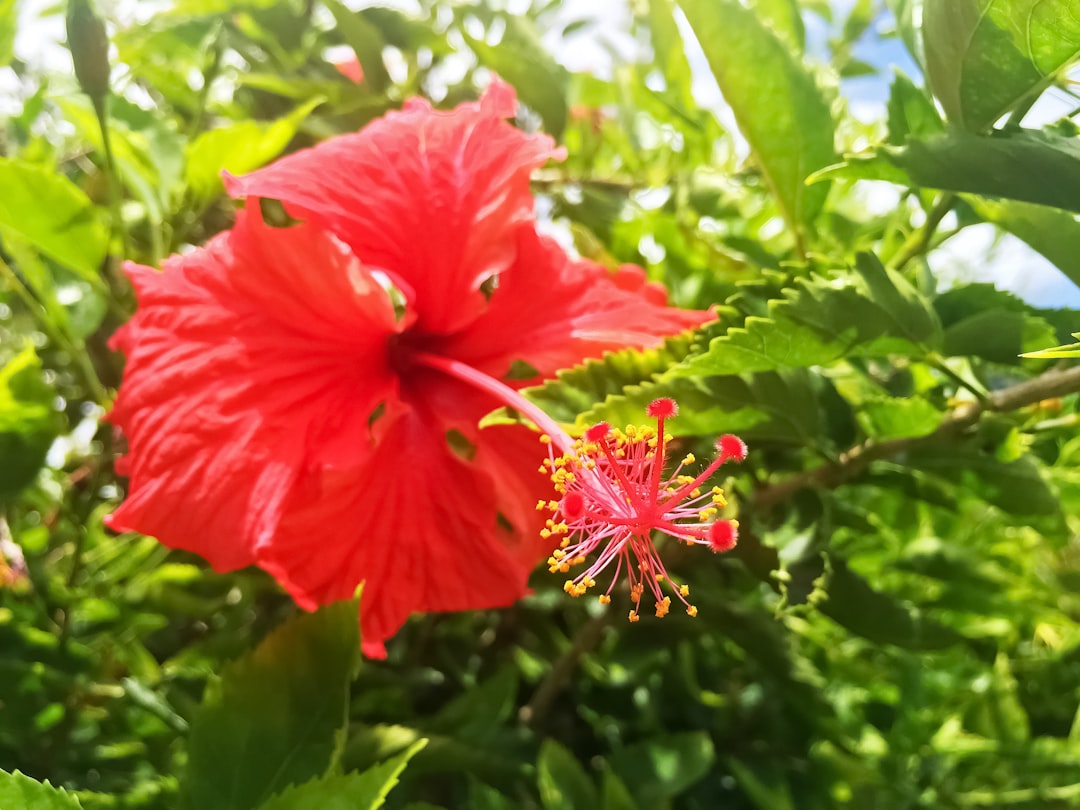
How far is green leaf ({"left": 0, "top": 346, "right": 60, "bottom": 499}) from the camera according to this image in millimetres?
521

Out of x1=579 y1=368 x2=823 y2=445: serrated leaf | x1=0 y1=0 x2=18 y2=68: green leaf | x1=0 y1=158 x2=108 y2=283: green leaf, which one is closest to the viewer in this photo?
x1=579 y1=368 x2=823 y2=445: serrated leaf

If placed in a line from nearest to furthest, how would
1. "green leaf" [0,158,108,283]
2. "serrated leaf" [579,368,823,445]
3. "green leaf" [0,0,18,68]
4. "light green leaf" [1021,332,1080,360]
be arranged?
"light green leaf" [1021,332,1080,360] → "serrated leaf" [579,368,823,445] → "green leaf" [0,158,108,283] → "green leaf" [0,0,18,68]

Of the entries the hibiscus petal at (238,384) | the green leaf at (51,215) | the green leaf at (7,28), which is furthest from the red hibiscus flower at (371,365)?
the green leaf at (7,28)

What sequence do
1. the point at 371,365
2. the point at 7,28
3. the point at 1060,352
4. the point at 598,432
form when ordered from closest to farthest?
1. the point at 1060,352
2. the point at 598,432
3. the point at 371,365
4. the point at 7,28

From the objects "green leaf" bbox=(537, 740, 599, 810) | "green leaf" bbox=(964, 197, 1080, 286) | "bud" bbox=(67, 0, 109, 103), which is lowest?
"green leaf" bbox=(537, 740, 599, 810)

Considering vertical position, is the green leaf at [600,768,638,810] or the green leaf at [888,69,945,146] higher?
the green leaf at [888,69,945,146]

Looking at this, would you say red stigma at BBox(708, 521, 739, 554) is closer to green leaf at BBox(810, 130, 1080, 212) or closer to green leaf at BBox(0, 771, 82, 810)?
green leaf at BBox(810, 130, 1080, 212)

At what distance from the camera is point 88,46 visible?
0.46 m

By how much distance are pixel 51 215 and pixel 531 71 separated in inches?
13.9

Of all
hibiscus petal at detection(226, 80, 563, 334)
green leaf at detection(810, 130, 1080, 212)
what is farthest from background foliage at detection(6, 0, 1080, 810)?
hibiscus petal at detection(226, 80, 563, 334)

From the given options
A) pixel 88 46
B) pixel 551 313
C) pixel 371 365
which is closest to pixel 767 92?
pixel 551 313

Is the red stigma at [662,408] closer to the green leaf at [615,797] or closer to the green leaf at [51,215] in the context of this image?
the green leaf at [615,797]

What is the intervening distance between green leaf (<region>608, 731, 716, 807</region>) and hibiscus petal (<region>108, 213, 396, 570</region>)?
0.93 ft

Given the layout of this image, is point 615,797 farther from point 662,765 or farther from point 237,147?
point 237,147
